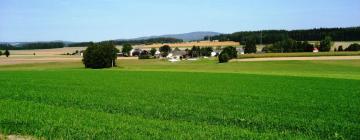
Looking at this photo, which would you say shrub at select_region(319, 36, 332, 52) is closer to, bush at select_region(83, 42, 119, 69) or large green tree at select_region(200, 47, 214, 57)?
large green tree at select_region(200, 47, 214, 57)

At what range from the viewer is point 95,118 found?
47.5ft

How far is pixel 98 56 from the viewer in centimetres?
10006

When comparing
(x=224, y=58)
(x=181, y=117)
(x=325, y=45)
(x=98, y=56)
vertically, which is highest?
(x=181, y=117)

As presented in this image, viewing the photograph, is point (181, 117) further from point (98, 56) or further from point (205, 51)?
point (205, 51)

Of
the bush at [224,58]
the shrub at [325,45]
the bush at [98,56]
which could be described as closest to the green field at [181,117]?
the bush at [98,56]

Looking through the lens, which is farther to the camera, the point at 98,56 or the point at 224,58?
the point at 224,58

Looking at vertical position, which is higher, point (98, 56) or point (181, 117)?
point (181, 117)

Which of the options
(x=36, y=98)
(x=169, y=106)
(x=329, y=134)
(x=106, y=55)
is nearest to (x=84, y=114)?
(x=169, y=106)

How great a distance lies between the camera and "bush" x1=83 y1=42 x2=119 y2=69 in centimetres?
9950

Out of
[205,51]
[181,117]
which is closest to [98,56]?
[205,51]

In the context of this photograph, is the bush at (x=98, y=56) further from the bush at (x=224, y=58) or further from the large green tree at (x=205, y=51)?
the large green tree at (x=205, y=51)

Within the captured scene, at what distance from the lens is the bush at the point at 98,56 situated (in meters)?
99.5

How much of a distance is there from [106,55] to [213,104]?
84952 millimetres

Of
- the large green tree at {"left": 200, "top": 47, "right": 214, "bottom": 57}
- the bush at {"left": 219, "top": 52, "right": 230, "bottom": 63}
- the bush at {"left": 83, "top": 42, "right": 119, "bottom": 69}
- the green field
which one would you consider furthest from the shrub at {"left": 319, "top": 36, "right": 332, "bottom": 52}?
the green field
